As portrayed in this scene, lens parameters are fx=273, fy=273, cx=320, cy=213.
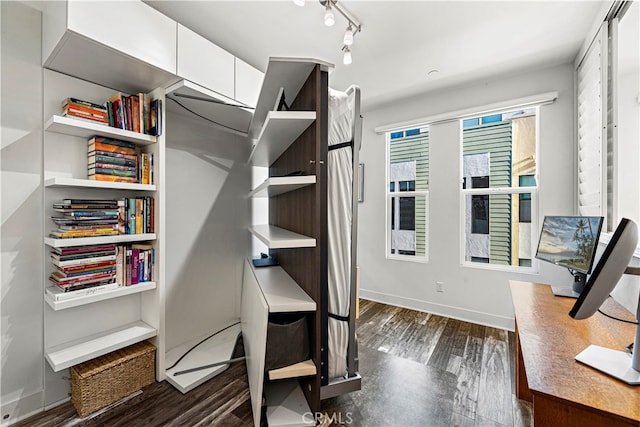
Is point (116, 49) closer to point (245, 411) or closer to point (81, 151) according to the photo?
point (81, 151)

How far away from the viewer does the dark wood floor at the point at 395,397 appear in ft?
5.25

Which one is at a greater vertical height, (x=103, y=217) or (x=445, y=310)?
(x=103, y=217)

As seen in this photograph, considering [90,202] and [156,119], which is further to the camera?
[156,119]

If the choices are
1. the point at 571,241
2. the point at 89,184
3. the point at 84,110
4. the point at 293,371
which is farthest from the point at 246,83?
the point at 571,241

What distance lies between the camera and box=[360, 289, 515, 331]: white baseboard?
291cm

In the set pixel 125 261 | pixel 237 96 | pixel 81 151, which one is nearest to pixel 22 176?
pixel 81 151

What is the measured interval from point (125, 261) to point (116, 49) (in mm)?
1310

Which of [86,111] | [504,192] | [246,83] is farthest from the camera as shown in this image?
[504,192]

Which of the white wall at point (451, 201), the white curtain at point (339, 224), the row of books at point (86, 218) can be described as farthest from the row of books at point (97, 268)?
the white wall at point (451, 201)

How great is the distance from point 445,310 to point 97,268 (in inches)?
132

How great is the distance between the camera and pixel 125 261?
1871 millimetres

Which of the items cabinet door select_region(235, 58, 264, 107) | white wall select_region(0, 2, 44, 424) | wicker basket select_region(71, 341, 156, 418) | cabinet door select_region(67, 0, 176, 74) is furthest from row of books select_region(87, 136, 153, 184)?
wicker basket select_region(71, 341, 156, 418)

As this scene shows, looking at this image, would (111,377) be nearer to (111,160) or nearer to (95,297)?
(95,297)

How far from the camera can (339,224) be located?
5.00ft
